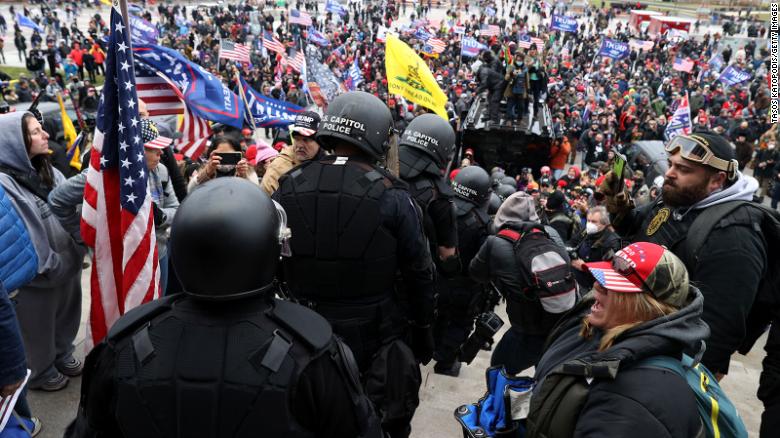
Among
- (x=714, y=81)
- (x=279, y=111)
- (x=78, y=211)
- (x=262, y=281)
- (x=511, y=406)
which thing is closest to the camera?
(x=262, y=281)

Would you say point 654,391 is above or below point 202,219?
below

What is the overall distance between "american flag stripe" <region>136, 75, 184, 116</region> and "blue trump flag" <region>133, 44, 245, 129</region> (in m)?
0.13

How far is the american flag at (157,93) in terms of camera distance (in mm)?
6609

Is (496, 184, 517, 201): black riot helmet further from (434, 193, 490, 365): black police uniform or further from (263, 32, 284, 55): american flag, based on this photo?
(263, 32, 284, 55): american flag

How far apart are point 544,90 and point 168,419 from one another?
45.0 feet

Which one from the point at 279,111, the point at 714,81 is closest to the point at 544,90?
the point at 279,111

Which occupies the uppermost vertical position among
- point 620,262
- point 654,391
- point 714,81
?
point 620,262

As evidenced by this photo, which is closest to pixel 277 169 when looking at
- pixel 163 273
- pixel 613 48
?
pixel 163 273

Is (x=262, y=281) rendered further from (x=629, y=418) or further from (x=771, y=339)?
(x=771, y=339)

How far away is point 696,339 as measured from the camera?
2066 millimetres

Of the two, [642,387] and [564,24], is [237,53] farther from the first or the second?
[564,24]

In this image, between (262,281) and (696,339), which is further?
(696,339)

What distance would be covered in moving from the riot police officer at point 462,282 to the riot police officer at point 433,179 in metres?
0.51

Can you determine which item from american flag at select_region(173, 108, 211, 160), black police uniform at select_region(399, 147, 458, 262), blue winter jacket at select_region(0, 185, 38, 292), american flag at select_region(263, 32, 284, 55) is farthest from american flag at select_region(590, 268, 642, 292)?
american flag at select_region(263, 32, 284, 55)
